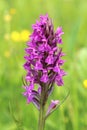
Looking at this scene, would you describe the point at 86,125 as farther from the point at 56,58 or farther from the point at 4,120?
the point at 56,58

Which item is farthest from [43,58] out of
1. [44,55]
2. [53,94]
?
[53,94]

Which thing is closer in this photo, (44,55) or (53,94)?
(44,55)

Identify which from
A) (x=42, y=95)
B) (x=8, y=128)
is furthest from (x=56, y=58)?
(x=8, y=128)

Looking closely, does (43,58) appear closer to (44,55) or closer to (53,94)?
(44,55)

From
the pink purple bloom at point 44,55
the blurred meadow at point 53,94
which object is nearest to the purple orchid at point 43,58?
the pink purple bloom at point 44,55

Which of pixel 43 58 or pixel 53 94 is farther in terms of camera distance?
pixel 53 94

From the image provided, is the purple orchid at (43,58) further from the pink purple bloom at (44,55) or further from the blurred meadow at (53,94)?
the blurred meadow at (53,94)

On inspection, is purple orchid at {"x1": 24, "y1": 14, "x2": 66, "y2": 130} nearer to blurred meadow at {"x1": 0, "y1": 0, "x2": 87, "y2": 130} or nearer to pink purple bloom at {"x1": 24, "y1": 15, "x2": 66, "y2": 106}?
pink purple bloom at {"x1": 24, "y1": 15, "x2": 66, "y2": 106}

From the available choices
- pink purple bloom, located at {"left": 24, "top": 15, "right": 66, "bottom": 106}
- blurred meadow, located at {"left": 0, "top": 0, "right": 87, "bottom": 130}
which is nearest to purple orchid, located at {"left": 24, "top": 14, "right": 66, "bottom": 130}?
pink purple bloom, located at {"left": 24, "top": 15, "right": 66, "bottom": 106}

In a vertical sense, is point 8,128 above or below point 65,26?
below

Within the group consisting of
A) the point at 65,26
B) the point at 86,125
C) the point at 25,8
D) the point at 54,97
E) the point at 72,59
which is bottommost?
the point at 86,125

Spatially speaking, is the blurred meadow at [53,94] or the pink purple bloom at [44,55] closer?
the pink purple bloom at [44,55]
